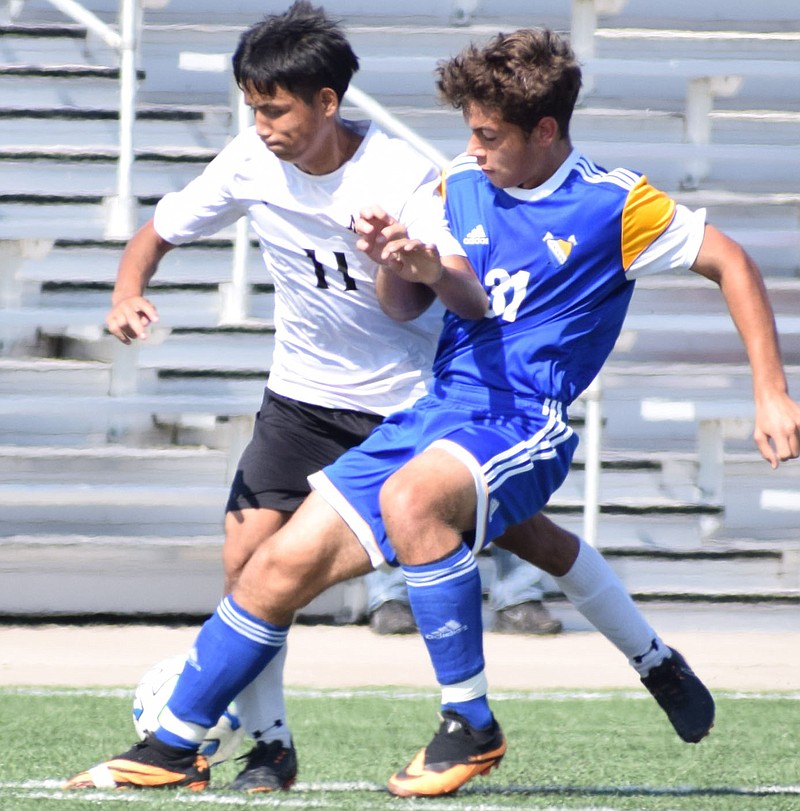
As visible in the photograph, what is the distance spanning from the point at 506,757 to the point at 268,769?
88 cm

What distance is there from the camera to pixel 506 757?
439cm

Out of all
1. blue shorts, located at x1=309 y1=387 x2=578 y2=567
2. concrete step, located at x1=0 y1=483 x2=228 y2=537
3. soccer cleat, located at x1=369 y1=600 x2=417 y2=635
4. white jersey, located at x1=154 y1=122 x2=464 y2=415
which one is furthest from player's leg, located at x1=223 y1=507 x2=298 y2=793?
concrete step, located at x1=0 y1=483 x2=228 y2=537

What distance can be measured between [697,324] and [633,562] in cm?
134

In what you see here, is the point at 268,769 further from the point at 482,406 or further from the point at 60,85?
the point at 60,85

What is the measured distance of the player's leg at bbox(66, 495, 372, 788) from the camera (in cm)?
361

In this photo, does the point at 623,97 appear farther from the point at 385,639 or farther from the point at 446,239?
the point at 446,239

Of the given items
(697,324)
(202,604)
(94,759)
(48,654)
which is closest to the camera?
(94,759)

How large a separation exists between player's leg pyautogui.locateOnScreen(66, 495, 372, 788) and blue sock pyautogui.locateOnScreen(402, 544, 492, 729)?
202 mm

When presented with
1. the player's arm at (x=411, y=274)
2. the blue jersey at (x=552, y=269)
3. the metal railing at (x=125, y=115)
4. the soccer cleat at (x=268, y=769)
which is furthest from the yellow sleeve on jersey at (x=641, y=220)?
the metal railing at (x=125, y=115)

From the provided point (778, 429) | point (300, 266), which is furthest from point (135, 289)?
point (778, 429)

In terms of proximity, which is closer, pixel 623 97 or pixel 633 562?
pixel 633 562

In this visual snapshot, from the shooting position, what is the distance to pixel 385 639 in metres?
6.88

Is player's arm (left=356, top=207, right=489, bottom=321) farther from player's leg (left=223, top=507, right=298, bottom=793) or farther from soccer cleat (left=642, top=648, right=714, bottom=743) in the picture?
soccer cleat (left=642, top=648, right=714, bottom=743)

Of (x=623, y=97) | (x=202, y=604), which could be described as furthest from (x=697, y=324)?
(x=202, y=604)
